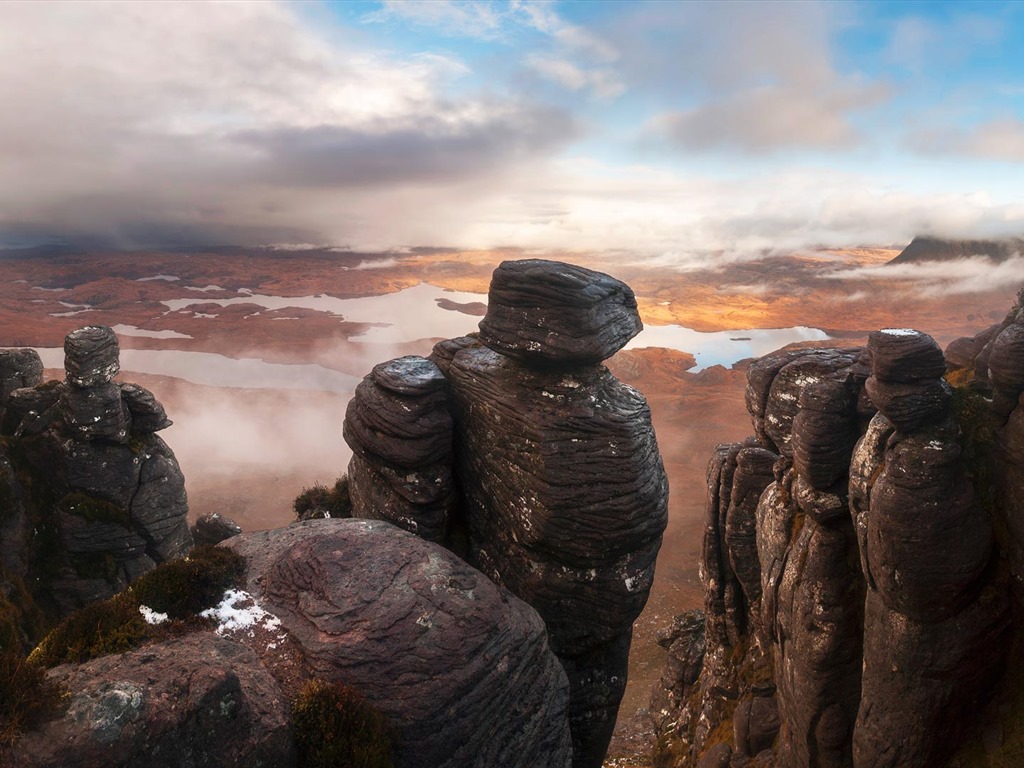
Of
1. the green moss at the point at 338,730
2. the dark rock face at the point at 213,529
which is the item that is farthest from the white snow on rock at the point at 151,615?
the dark rock face at the point at 213,529

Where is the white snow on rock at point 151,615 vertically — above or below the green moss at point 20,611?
above

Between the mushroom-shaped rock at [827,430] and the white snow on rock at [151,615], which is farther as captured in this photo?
the mushroom-shaped rock at [827,430]

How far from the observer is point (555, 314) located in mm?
19453

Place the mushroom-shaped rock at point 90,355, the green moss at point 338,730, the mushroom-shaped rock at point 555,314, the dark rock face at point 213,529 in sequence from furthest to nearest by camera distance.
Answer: the dark rock face at point 213,529
the mushroom-shaped rock at point 90,355
the mushroom-shaped rock at point 555,314
the green moss at point 338,730

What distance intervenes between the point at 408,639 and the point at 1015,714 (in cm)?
1728

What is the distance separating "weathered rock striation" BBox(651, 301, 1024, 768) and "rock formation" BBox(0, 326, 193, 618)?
37.2 m

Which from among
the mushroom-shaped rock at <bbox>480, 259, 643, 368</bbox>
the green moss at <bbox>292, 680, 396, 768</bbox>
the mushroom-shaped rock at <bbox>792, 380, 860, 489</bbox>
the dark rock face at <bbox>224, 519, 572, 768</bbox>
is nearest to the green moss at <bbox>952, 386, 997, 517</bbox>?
the mushroom-shaped rock at <bbox>792, 380, 860, 489</bbox>

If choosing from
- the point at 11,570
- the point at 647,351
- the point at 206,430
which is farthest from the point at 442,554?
the point at 647,351

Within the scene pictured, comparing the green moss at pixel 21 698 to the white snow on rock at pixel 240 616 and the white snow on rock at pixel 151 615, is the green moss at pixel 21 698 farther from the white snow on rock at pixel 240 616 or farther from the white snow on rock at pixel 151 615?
the white snow on rock at pixel 240 616

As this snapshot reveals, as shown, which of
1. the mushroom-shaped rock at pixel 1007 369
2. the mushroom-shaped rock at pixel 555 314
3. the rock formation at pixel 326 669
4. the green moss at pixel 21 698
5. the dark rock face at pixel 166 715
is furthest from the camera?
the mushroom-shaped rock at pixel 555 314

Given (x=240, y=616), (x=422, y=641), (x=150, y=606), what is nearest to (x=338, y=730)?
(x=422, y=641)

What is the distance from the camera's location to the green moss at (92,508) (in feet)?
120

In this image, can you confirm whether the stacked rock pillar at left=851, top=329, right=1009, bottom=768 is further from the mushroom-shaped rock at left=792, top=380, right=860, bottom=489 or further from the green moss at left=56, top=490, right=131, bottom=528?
the green moss at left=56, top=490, right=131, bottom=528

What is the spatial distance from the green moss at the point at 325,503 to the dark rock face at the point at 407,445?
17.9ft
